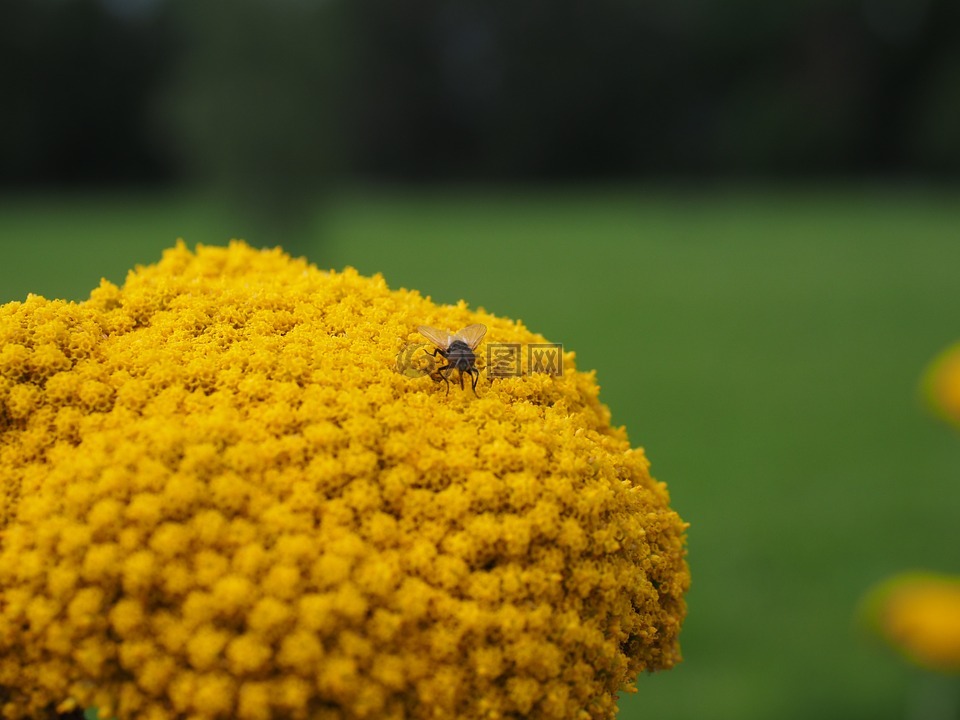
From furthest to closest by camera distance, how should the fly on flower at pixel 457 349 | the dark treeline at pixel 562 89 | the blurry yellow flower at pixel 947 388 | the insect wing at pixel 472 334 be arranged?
the dark treeline at pixel 562 89
the blurry yellow flower at pixel 947 388
the insect wing at pixel 472 334
the fly on flower at pixel 457 349

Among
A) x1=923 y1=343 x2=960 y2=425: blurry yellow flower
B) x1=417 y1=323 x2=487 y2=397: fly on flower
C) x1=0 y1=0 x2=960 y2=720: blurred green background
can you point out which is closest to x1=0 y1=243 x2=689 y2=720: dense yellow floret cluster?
x1=417 y1=323 x2=487 y2=397: fly on flower

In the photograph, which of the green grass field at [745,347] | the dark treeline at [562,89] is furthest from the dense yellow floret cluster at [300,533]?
the dark treeline at [562,89]

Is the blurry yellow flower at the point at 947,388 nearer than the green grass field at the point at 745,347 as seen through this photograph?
Yes

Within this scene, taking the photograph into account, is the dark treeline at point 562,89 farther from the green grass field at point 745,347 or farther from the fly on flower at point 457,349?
the fly on flower at point 457,349

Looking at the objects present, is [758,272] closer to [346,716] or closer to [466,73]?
[346,716]

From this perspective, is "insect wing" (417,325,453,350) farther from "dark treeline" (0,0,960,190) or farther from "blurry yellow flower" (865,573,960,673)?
"dark treeline" (0,0,960,190)

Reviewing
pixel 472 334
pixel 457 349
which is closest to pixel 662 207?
pixel 472 334
